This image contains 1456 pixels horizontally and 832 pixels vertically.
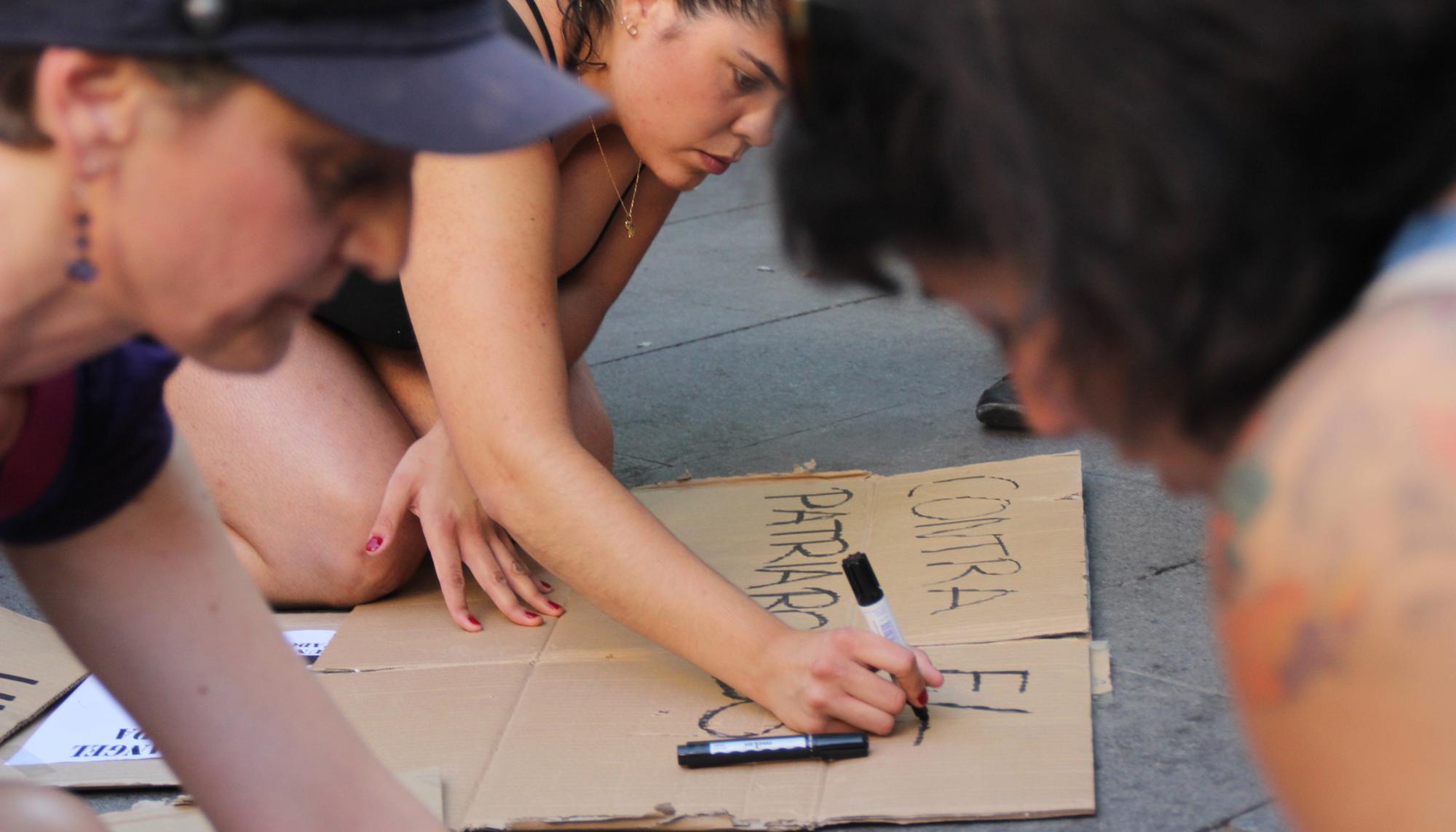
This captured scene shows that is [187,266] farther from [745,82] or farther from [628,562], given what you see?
[745,82]

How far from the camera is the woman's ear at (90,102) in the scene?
778 mm

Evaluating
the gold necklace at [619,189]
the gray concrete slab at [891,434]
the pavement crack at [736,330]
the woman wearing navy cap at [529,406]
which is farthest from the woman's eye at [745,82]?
the pavement crack at [736,330]

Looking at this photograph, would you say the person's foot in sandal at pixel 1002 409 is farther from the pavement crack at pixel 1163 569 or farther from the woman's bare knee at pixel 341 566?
the woman's bare knee at pixel 341 566

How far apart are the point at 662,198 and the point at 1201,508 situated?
99cm

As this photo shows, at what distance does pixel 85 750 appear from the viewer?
1.79 metres

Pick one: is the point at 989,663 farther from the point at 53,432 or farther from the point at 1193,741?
the point at 53,432

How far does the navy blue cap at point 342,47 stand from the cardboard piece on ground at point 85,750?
3.55 feet

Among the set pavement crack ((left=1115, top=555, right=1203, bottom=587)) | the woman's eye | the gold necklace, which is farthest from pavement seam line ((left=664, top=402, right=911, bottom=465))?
the woman's eye

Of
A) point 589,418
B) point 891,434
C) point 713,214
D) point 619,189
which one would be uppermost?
point 619,189

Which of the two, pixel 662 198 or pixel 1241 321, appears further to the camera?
pixel 662 198

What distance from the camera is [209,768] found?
114cm

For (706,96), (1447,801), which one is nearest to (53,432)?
(1447,801)

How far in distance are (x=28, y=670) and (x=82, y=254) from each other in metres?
1.30

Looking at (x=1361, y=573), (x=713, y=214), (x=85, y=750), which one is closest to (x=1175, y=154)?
(x=1361, y=573)
